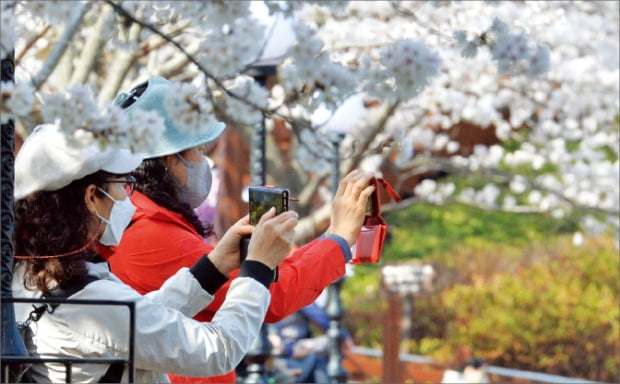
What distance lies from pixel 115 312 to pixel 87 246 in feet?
0.70

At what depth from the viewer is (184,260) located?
11.3ft

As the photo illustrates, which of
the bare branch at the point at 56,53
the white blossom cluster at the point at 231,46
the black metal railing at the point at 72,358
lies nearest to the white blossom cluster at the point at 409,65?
the white blossom cluster at the point at 231,46

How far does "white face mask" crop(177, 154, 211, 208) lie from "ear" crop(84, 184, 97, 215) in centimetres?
69

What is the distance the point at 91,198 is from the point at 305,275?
68cm

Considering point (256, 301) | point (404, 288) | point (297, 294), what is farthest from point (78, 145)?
point (404, 288)

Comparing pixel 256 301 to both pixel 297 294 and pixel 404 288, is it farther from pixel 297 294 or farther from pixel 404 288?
pixel 404 288

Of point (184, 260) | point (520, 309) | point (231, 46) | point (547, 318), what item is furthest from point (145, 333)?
point (520, 309)

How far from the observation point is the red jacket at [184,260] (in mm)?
3377

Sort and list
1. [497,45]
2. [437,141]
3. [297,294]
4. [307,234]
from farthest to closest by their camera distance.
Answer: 1. [437,141]
2. [307,234]
3. [497,45]
4. [297,294]

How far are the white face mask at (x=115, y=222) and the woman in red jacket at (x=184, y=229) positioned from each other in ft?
0.96

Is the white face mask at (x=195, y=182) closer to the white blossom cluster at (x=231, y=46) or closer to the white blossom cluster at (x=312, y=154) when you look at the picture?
the white blossom cluster at (x=231, y=46)

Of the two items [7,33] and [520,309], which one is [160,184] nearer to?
[7,33]

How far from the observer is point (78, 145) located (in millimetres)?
2697

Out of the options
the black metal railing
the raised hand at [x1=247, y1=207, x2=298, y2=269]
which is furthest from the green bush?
the black metal railing
